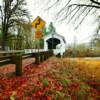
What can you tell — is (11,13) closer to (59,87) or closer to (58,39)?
(58,39)

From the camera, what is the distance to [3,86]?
295 inches

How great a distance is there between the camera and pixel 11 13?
3456 centimetres

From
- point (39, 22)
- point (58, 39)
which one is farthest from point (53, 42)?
point (39, 22)

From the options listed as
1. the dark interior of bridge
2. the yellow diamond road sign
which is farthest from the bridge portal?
the yellow diamond road sign

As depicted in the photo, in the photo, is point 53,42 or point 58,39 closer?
point 58,39

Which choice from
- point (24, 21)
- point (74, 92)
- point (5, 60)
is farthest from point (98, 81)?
point (24, 21)

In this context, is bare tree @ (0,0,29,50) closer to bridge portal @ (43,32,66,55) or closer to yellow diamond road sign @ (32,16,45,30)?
bridge portal @ (43,32,66,55)

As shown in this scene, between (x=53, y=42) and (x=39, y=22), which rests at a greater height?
(x=39, y=22)

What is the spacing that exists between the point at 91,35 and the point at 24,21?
2176 centimetres

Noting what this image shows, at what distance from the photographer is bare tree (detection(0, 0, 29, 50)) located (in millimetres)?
34562

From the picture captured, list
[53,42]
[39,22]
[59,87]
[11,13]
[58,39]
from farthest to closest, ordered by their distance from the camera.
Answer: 1. [53,42]
2. [58,39]
3. [11,13]
4. [39,22]
5. [59,87]

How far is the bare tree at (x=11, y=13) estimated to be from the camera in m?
34.6

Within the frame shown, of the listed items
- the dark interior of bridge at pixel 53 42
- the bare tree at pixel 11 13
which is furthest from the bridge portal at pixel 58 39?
the bare tree at pixel 11 13

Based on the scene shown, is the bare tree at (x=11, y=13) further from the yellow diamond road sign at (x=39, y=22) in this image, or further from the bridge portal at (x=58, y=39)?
the yellow diamond road sign at (x=39, y=22)
